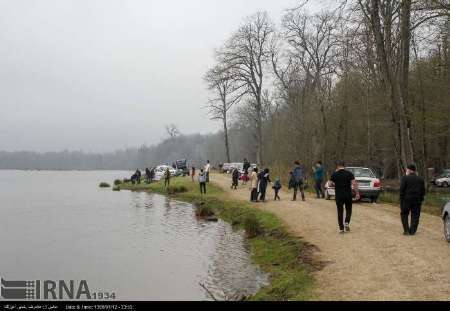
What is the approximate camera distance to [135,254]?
1670 centimetres

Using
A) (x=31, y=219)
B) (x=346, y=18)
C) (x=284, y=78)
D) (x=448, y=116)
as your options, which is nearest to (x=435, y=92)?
(x=448, y=116)

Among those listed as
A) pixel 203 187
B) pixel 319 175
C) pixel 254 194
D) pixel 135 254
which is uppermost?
pixel 319 175

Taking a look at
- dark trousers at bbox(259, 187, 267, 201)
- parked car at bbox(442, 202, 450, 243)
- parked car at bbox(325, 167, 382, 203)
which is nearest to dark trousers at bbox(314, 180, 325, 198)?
parked car at bbox(325, 167, 382, 203)

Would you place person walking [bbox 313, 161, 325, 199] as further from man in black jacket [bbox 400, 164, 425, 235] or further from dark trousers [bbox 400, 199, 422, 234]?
man in black jacket [bbox 400, 164, 425, 235]

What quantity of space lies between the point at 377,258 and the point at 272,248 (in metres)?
4.94

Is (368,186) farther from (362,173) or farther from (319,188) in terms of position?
(319,188)

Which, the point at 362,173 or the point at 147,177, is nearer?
the point at 362,173

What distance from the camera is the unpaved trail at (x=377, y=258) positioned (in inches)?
355

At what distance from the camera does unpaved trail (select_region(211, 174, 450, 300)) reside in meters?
9.02

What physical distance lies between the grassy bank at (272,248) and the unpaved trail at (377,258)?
0.40 meters

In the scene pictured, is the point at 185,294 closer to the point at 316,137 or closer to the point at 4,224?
the point at 4,224

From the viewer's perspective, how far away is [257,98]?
52.9 metres

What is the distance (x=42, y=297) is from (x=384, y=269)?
666 cm

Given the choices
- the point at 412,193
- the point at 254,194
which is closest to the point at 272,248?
the point at 412,193
